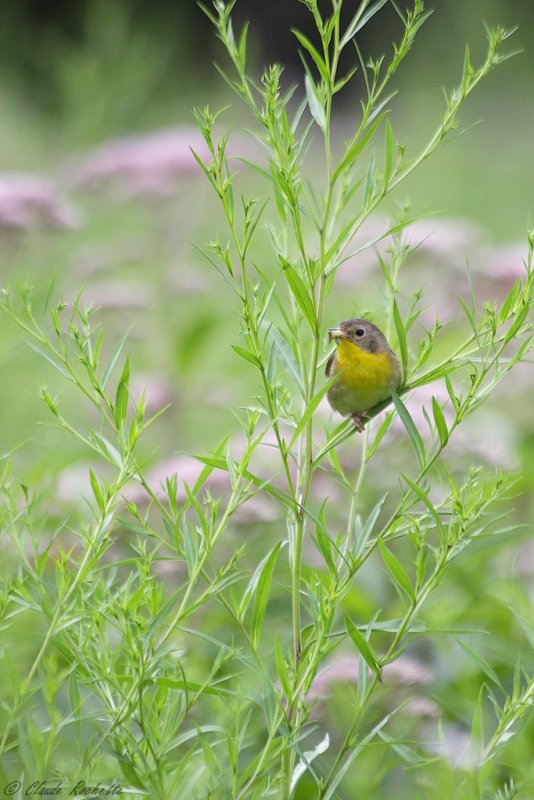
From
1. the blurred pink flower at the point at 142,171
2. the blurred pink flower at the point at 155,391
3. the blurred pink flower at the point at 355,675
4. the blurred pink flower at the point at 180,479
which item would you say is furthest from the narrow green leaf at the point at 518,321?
the blurred pink flower at the point at 142,171

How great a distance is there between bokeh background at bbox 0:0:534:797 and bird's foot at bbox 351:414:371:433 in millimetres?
100

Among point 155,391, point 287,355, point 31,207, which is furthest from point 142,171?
point 287,355

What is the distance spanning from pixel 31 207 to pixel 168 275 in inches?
24.8

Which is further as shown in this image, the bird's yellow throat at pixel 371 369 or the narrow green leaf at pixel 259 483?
the bird's yellow throat at pixel 371 369

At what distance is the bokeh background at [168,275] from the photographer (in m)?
1.49

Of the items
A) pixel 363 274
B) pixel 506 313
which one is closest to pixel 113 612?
pixel 506 313

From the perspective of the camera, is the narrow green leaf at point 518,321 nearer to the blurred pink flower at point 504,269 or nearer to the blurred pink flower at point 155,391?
the blurred pink flower at point 155,391

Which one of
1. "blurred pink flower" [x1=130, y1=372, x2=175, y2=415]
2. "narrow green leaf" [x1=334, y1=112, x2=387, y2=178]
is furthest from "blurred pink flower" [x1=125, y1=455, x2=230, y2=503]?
"narrow green leaf" [x1=334, y1=112, x2=387, y2=178]

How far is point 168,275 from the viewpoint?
2682 mm

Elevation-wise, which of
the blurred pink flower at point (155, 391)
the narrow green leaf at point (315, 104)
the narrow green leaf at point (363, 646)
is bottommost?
the narrow green leaf at point (363, 646)

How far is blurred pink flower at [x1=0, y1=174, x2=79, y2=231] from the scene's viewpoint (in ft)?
6.69

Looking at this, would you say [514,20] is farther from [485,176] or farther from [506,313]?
[506,313]

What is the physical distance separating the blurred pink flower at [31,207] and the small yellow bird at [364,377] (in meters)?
1.12

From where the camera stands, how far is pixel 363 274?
2.49 m
